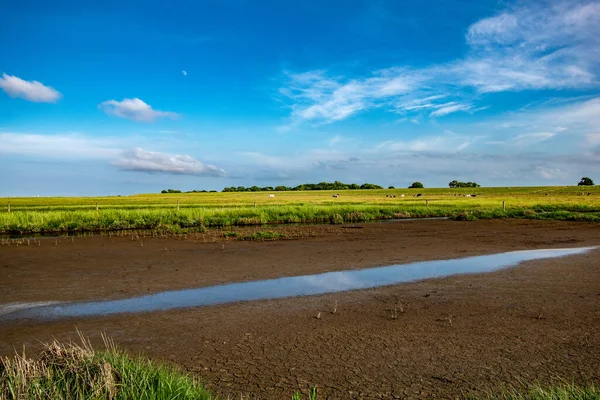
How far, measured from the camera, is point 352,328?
25.9ft

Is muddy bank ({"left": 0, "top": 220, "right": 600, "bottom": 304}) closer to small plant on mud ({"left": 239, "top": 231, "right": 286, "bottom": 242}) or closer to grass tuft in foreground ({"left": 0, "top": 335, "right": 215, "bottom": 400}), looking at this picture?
small plant on mud ({"left": 239, "top": 231, "right": 286, "bottom": 242})

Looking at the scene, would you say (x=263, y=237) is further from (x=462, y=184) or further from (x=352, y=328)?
(x=462, y=184)

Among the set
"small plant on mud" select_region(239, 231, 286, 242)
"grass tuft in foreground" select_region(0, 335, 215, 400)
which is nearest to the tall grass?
"grass tuft in foreground" select_region(0, 335, 215, 400)

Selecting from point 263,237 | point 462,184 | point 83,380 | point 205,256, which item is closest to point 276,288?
point 205,256

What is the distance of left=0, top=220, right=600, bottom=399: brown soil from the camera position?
580 centimetres

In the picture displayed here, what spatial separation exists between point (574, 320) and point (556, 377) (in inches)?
124

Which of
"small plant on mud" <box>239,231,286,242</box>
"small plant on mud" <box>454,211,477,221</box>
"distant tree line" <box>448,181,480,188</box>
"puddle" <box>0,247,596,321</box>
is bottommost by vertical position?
"puddle" <box>0,247,596,321</box>

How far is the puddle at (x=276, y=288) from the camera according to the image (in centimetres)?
955

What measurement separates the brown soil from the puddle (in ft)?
2.14

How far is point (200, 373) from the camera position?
593cm

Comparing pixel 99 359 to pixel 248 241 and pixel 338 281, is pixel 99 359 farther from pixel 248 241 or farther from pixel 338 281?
pixel 248 241

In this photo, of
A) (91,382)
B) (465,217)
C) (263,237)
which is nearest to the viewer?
(91,382)

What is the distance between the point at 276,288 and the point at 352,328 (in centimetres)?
417

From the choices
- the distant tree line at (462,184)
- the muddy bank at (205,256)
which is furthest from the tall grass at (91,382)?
the distant tree line at (462,184)
